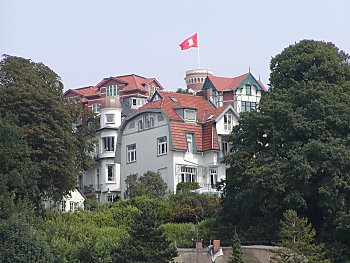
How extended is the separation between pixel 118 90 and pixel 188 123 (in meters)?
26.8

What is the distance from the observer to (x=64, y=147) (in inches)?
2258

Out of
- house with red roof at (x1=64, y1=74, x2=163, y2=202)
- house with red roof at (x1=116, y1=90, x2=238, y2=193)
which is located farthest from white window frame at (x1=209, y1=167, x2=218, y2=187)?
house with red roof at (x1=64, y1=74, x2=163, y2=202)

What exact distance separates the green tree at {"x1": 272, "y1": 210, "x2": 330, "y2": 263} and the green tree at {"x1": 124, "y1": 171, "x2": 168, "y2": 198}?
21977mm

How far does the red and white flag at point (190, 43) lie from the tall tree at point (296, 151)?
3725cm

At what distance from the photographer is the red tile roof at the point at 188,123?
7144cm

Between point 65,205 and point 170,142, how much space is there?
899 cm

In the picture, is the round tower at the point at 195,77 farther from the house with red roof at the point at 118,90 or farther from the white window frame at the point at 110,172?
the white window frame at the point at 110,172

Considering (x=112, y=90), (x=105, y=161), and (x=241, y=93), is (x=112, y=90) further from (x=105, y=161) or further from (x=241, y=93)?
(x=105, y=161)

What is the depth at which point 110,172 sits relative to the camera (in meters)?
78.5

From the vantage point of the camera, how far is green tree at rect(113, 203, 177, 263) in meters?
41.0

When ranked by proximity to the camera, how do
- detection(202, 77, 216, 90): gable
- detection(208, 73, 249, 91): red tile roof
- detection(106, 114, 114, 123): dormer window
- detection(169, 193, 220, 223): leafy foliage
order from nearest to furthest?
detection(169, 193, 220, 223): leafy foliage, detection(106, 114, 114, 123): dormer window, detection(208, 73, 249, 91): red tile roof, detection(202, 77, 216, 90): gable

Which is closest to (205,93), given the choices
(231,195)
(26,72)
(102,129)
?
(102,129)

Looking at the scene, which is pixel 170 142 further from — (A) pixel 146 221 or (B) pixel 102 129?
(A) pixel 146 221

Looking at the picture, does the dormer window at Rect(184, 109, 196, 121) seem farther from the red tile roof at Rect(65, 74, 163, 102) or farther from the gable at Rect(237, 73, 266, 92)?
the red tile roof at Rect(65, 74, 163, 102)
